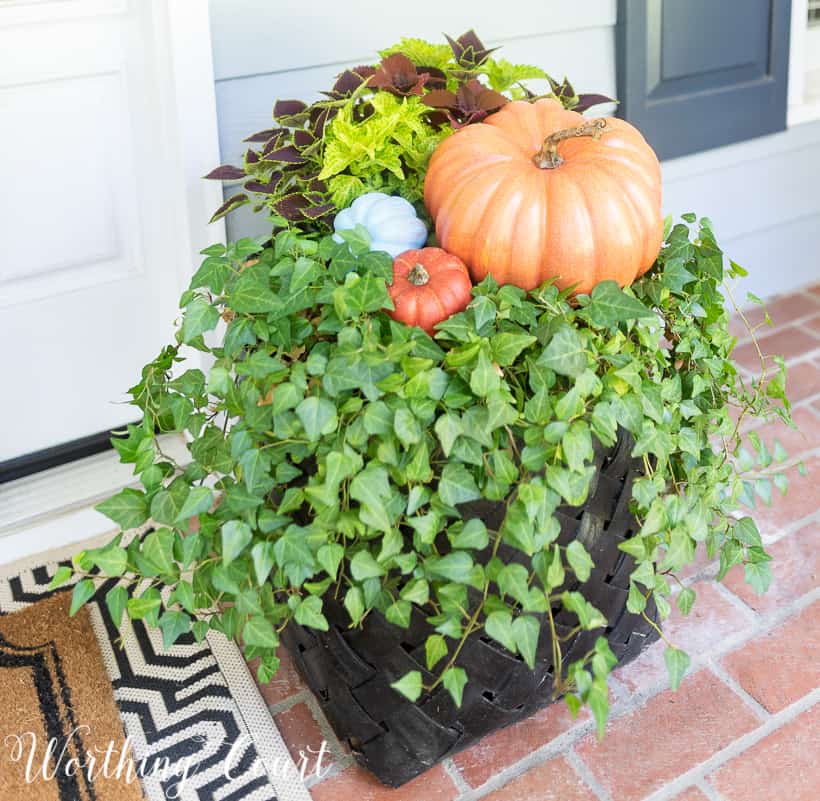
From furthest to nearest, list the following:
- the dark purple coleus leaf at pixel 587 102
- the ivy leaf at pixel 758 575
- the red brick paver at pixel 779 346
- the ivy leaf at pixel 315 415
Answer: the red brick paver at pixel 779 346 < the dark purple coleus leaf at pixel 587 102 < the ivy leaf at pixel 758 575 < the ivy leaf at pixel 315 415

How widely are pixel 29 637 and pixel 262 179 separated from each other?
0.87 meters

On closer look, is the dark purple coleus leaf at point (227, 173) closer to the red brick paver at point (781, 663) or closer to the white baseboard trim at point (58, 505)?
the white baseboard trim at point (58, 505)

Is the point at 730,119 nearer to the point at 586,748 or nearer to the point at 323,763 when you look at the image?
the point at 586,748

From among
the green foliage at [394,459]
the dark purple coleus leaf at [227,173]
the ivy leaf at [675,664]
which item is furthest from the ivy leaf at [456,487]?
the dark purple coleus leaf at [227,173]

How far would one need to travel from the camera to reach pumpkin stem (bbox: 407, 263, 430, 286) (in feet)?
3.84

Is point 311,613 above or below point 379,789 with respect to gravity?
above

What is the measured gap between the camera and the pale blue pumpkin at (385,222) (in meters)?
1.27

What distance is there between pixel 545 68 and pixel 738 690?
136cm

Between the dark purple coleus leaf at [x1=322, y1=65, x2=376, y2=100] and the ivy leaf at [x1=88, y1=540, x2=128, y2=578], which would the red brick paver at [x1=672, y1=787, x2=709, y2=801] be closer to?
the ivy leaf at [x1=88, y1=540, x2=128, y2=578]

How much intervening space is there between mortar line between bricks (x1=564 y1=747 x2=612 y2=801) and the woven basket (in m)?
0.09

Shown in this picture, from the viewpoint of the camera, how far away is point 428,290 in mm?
1175

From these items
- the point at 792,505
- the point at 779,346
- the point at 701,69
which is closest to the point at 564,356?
the point at 792,505

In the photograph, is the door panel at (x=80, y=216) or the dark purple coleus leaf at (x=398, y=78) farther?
the door panel at (x=80, y=216)

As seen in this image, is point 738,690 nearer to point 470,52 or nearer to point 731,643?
point 731,643
